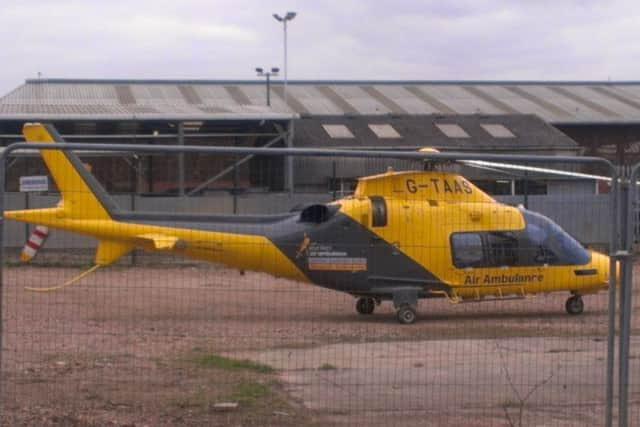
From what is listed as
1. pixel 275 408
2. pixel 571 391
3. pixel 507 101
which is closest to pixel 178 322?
pixel 275 408

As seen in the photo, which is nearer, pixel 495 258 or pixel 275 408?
pixel 275 408

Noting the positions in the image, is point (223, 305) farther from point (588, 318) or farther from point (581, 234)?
point (588, 318)

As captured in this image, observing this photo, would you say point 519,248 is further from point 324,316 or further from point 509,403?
point 509,403

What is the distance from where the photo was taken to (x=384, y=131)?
3991 centimetres

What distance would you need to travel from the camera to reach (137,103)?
135 feet

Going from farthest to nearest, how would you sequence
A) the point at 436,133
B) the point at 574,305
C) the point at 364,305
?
the point at 436,133 < the point at 574,305 < the point at 364,305

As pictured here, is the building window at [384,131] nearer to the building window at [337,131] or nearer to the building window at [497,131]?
the building window at [337,131]

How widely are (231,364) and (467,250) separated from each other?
5.41 meters

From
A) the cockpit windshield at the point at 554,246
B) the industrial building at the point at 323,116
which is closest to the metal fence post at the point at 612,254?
the cockpit windshield at the point at 554,246

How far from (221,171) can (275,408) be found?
995 centimetres

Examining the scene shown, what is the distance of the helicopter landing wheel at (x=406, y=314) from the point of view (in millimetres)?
15414

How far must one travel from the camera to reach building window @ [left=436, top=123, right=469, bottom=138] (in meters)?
39.2

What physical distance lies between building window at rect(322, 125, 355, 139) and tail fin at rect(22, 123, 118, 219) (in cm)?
2713

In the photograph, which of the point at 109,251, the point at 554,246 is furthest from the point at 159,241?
the point at 554,246
